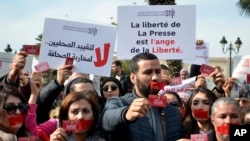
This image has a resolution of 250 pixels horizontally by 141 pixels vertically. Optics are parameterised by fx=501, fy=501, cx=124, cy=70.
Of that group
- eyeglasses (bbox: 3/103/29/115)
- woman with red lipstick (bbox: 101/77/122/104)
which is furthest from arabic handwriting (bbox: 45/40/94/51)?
eyeglasses (bbox: 3/103/29/115)

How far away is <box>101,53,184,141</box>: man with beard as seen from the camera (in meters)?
3.66

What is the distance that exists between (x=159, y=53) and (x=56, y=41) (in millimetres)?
1210

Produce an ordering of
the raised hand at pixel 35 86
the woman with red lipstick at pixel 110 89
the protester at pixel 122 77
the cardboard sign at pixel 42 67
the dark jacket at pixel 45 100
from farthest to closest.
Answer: the protester at pixel 122 77 < the woman with red lipstick at pixel 110 89 < the cardboard sign at pixel 42 67 < the dark jacket at pixel 45 100 < the raised hand at pixel 35 86

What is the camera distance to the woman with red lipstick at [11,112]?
3432 mm

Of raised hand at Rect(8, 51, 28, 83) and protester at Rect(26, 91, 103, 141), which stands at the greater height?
raised hand at Rect(8, 51, 28, 83)

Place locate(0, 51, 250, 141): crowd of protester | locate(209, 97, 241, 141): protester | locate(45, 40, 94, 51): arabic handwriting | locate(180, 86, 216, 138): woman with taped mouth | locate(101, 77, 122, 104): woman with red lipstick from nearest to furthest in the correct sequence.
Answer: locate(0, 51, 250, 141): crowd of protester
locate(209, 97, 241, 141): protester
locate(180, 86, 216, 138): woman with taped mouth
locate(45, 40, 94, 51): arabic handwriting
locate(101, 77, 122, 104): woman with red lipstick

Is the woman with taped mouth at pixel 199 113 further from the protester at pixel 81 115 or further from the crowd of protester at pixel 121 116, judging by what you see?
the protester at pixel 81 115

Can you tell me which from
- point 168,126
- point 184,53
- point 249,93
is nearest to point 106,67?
point 184,53

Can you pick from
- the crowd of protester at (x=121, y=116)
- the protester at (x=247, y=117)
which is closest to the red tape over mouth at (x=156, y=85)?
the crowd of protester at (x=121, y=116)

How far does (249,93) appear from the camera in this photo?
18.9 ft

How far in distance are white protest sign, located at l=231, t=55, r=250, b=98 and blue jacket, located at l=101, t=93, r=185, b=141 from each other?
185 centimetres

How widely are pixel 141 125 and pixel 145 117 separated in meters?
0.08

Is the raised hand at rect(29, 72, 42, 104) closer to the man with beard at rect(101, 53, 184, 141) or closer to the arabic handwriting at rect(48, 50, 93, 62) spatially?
the arabic handwriting at rect(48, 50, 93, 62)

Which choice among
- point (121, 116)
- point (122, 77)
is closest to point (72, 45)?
point (122, 77)
